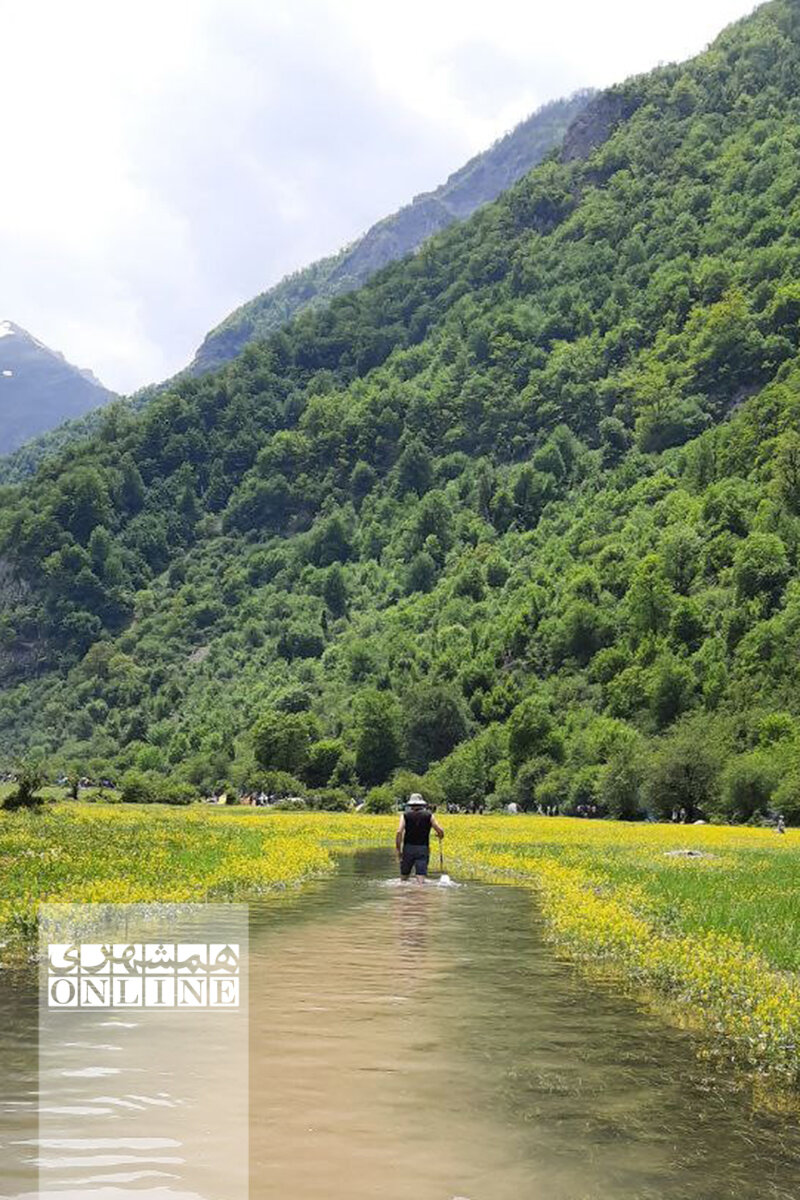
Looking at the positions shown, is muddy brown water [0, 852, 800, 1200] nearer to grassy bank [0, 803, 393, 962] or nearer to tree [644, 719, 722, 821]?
grassy bank [0, 803, 393, 962]

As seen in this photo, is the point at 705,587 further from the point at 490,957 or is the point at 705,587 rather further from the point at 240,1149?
the point at 240,1149

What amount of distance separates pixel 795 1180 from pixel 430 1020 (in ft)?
19.5

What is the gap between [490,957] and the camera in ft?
64.8

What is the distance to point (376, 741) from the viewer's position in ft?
465

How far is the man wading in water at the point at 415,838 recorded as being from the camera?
1275 inches

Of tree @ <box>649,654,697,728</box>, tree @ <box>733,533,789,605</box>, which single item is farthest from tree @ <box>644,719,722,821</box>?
tree @ <box>733,533,789,605</box>

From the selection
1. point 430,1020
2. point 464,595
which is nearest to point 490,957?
point 430,1020

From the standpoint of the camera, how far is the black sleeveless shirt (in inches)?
1272
